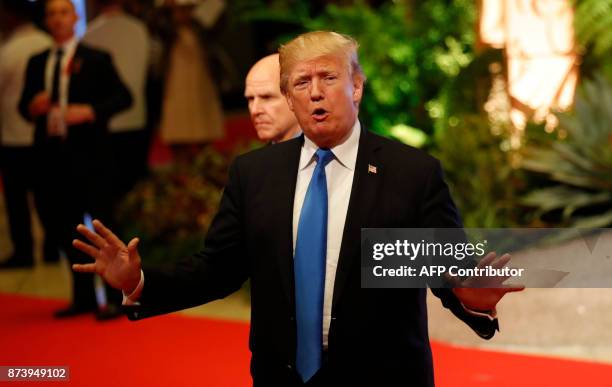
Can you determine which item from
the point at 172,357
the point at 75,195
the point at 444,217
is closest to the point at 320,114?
the point at 444,217

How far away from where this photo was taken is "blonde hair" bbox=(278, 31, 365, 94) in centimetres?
310

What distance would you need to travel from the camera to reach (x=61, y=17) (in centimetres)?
715

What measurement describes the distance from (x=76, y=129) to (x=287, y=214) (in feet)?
14.8

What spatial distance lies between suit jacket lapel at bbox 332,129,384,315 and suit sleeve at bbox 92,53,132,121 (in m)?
4.44

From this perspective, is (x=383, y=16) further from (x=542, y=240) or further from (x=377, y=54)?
(x=542, y=240)

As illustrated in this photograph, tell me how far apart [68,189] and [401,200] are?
15.2ft

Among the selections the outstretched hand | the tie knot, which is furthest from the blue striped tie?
the outstretched hand

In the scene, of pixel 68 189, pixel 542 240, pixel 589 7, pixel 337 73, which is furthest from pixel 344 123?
pixel 589 7

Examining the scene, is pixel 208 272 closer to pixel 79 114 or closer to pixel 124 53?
pixel 79 114

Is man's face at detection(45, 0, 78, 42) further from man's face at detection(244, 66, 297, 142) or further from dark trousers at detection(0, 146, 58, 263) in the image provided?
man's face at detection(244, 66, 297, 142)

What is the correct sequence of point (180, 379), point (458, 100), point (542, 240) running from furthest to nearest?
point (458, 100) < point (542, 240) < point (180, 379)

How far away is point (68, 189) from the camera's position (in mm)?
7289

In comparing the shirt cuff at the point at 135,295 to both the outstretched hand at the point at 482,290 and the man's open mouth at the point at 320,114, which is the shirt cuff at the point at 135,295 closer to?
the man's open mouth at the point at 320,114

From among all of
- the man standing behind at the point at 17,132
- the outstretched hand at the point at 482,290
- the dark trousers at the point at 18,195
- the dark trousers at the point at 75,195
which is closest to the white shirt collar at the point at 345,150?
the outstretched hand at the point at 482,290
